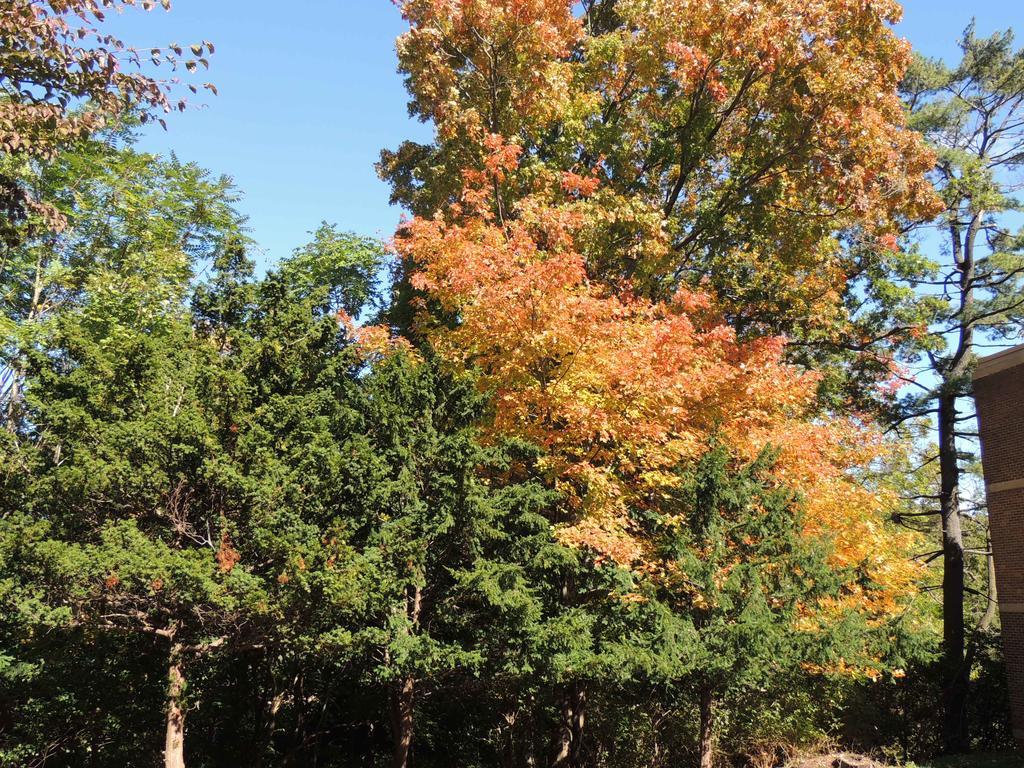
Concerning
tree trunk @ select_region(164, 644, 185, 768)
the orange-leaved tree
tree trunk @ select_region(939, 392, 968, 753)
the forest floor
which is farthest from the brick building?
tree trunk @ select_region(164, 644, 185, 768)

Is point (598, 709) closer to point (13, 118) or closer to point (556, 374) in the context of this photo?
point (556, 374)

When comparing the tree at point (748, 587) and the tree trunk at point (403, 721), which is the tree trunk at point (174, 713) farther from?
the tree at point (748, 587)

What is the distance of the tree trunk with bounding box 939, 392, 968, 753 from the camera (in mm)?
17922

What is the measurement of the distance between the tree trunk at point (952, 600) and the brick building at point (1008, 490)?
6.34 feet

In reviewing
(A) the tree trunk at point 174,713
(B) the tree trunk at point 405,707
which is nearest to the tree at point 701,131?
(B) the tree trunk at point 405,707

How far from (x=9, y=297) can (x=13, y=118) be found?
1483cm

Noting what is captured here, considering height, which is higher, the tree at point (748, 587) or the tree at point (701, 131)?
the tree at point (701, 131)

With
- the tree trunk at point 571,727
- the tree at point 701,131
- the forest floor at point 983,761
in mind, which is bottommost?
the forest floor at point 983,761

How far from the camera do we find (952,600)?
1938 cm

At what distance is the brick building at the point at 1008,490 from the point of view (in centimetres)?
1630

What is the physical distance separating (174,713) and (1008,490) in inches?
683

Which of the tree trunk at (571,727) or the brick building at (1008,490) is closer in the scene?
the tree trunk at (571,727)

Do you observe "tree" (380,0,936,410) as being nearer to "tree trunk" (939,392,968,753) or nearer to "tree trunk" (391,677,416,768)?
"tree trunk" (939,392,968,753)

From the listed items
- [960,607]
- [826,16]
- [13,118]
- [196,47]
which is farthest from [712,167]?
[13,118]
